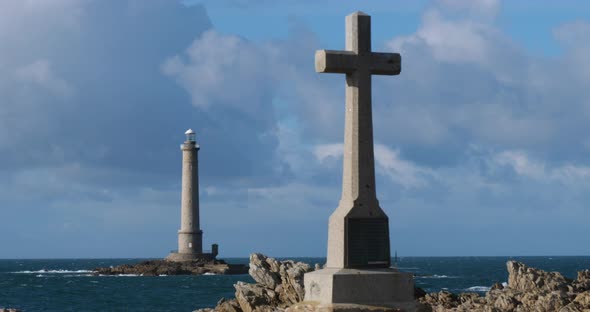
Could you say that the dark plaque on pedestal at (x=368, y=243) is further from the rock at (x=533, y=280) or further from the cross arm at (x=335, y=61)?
the rock at (x=533, y=280)

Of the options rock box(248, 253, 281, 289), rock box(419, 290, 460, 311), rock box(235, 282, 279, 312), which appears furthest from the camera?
rock box(248, 253, 281, 289)

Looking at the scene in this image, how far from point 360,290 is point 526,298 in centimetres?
2039

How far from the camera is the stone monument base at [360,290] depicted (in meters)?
15.3

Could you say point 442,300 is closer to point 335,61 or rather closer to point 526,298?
point 526,298

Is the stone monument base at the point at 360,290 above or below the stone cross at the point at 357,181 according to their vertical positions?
below

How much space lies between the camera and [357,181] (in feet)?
52.2

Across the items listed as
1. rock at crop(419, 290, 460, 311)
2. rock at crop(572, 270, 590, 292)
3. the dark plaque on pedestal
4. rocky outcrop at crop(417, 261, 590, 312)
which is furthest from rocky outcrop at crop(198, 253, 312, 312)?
the dark plaque on pedestal

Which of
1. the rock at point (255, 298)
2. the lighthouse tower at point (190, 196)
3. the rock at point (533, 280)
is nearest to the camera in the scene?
the rock at point (255, 298)

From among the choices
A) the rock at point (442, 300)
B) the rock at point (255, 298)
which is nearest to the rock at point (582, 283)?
the rock at point (442, 300)

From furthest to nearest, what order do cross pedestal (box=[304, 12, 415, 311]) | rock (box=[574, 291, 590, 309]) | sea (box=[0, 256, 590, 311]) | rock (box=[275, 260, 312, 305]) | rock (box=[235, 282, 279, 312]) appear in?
sea (box=[0, 256, 590, 311]), rock (box=[235, 282, 279, 312]), rock (box=[275, 260, 312, 305]), rock (box=[574, 291, 590, 309]), cross pedestal (box=[304, 12, 415, 311])

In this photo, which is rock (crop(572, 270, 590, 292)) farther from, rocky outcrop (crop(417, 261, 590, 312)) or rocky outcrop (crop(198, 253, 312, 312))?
rocky outcrop (crop(198, 253, 312, 312))

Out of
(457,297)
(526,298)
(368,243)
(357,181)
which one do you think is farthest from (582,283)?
(357,181)

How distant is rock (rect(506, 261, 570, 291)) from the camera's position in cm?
4211

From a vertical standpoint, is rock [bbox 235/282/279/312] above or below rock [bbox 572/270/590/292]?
below
